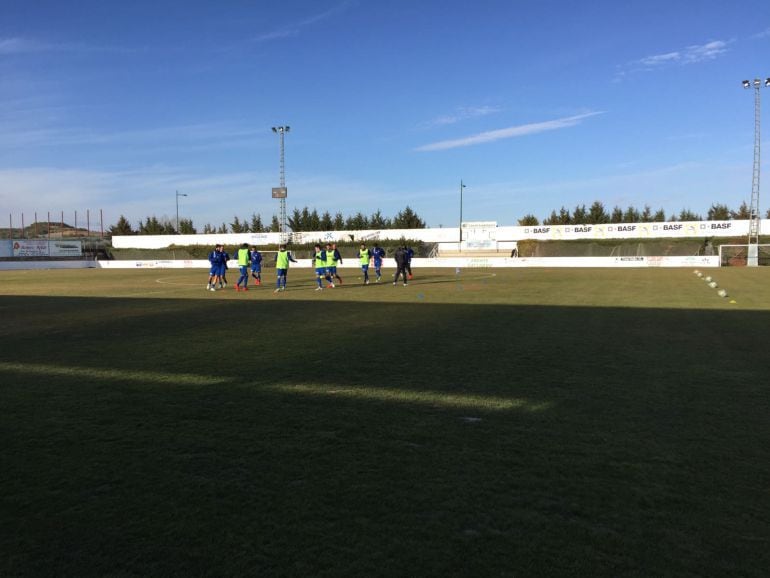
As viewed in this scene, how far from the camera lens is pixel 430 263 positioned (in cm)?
4553

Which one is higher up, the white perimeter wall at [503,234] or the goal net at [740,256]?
the white perimeter wall at [503,234]

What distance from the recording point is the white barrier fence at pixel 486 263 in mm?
38906

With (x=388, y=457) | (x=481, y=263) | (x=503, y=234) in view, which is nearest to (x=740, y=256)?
(x=481, y=263)

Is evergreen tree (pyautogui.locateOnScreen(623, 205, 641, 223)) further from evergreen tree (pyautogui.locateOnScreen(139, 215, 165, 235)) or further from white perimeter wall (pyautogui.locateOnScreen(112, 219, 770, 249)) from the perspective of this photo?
evergreen tree (pyautogui.locateOnScreen(139, 215, 165, 235))

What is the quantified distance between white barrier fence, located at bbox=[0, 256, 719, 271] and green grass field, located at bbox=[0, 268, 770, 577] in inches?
1283

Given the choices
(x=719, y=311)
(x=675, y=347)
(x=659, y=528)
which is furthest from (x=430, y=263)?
(x=659, y=528)

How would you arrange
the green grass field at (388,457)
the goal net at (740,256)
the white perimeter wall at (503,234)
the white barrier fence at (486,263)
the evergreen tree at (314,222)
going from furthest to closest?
the evergreen tree at (314,222) < the white perimeter wall at (503,234) < the white barrier fence at (486,263) < the goal net at (740,256) < the green grass field at (388,457)

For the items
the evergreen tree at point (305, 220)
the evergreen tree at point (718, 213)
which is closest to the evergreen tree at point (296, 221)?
the evergreen tree at point (305, 220)

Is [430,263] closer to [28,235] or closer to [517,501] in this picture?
[517,501]

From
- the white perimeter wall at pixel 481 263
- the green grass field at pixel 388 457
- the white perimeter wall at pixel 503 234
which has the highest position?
the white perimeter wall at pixel 503 234

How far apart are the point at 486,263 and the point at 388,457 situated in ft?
130

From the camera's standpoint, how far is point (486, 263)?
141 feet

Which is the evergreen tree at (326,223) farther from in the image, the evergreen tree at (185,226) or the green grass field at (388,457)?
the green grass field at (388,457)

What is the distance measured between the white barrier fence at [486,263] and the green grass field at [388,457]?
32590 millimetres
